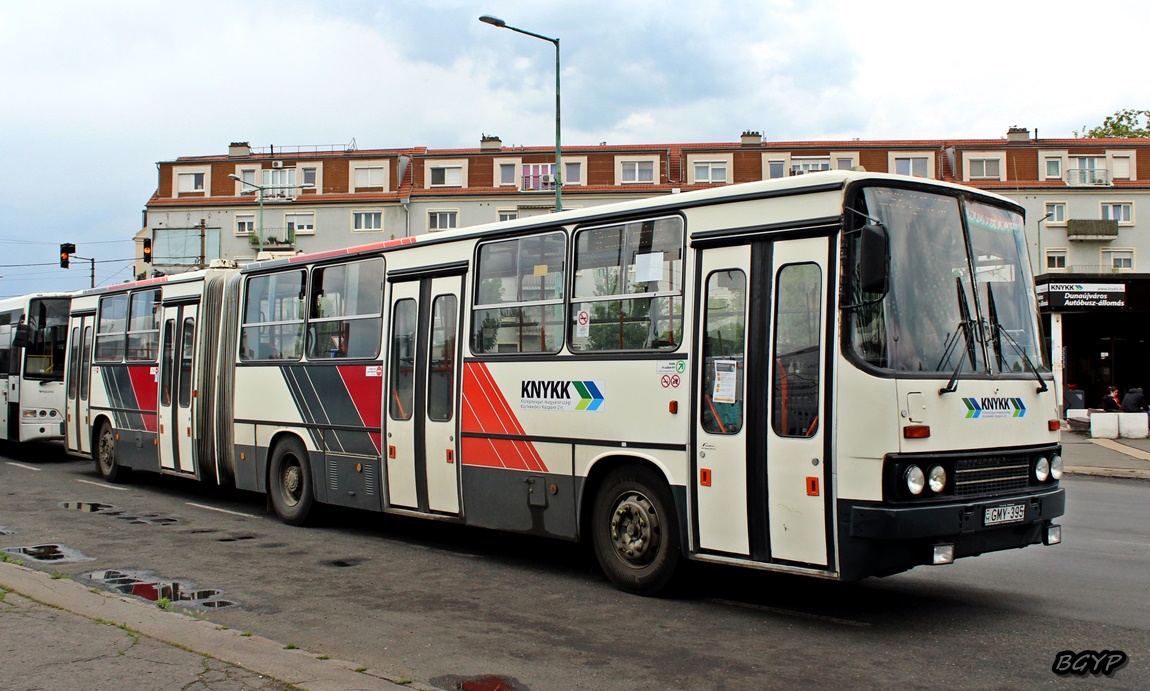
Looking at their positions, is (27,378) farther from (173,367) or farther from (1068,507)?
(1068,507)

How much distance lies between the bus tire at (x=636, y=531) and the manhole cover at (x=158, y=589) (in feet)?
9.98

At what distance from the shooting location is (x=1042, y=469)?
759cm

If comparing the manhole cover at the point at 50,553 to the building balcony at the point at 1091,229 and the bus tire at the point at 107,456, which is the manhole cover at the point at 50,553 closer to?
the bus tire at the point at 107,456

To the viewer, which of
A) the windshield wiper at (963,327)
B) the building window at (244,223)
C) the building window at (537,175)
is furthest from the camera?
the building window at (244,223)

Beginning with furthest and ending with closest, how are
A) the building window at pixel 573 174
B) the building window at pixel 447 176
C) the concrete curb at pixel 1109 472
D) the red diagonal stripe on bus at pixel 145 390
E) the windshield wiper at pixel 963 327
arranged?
the building window at pixel 447 176 < the building window at pixel 573 174 < the concrete curb at pixel 1109 472 < the red diagonal stripe on bus at pixel 145 390 < the windshield wiper at pixel 963 327

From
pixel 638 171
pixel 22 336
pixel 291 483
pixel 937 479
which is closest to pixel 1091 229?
pixel 638 171

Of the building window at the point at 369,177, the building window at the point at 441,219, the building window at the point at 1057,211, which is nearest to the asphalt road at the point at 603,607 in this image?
the building window at the point at 441,219

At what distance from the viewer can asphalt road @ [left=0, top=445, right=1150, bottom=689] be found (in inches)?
246

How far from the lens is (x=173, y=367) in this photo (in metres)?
15.5

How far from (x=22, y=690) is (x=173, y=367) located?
10565 millimetres

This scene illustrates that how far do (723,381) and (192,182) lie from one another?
68006 mm

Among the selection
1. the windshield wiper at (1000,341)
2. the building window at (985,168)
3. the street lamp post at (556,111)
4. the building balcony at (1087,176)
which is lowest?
the windshield wiper at (1000,341)

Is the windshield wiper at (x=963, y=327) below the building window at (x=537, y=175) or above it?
below

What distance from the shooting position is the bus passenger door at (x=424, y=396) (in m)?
10.3
